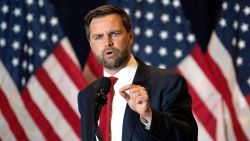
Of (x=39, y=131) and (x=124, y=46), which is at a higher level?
(x=124, y=46)

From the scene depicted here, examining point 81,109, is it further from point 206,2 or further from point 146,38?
point 206,2

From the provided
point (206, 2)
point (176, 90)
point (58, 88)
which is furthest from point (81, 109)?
point (206, 2)

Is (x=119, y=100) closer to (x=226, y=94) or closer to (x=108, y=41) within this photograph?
(x=108, y=41)

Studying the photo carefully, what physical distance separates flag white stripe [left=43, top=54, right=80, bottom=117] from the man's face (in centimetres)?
160

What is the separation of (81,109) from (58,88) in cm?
147

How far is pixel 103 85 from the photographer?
1.51m

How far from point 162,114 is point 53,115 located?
204 cm

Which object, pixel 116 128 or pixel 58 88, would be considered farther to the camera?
pixel 58 88

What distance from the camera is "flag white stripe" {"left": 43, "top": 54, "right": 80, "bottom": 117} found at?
333 cm

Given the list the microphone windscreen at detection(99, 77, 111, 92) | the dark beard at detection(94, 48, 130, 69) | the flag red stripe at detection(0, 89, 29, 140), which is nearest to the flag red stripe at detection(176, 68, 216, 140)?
the flag red stripe at detection(0, 89, 29, 140)

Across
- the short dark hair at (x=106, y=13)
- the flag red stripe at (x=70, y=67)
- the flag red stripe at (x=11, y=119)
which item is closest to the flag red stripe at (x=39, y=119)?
the flag red stripe at (x=11, y=119)

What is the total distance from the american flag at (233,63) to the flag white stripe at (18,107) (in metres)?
1.32

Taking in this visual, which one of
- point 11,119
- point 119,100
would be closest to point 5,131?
point 11,119

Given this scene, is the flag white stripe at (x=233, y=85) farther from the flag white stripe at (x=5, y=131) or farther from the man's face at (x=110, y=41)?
the man's face at (x=110, y=41)
